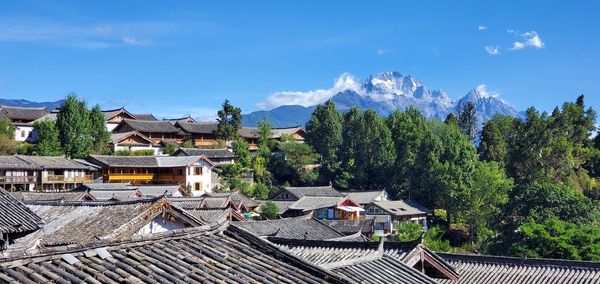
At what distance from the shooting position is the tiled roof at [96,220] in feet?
51.5

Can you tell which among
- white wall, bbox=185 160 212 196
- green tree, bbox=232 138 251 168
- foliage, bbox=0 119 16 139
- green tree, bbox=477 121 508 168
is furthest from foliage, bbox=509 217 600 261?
foliage, bbox=0 119 16 139

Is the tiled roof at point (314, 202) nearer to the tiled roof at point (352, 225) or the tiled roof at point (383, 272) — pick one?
the tiled roof at point (352, 225)

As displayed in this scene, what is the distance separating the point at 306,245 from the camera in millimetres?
14984

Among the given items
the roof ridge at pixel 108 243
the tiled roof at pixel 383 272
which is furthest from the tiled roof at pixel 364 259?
the roof ridge at pixel 108 243

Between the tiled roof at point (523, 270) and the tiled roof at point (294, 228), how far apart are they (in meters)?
11.7

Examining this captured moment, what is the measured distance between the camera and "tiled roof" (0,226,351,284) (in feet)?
19.0

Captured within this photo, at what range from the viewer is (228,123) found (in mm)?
74125

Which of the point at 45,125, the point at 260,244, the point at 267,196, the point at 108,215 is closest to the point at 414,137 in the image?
the point at 267,196

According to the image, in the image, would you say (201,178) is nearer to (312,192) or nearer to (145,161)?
(145,161)

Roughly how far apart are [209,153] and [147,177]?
8.12m

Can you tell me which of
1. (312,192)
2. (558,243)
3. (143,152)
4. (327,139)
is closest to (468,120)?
(327,139)

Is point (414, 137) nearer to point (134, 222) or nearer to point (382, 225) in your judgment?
point (382, 225)

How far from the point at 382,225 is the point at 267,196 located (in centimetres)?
1273

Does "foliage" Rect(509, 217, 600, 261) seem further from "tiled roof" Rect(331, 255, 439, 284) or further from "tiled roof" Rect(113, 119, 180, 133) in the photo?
"tiled roof" Rect(113, 119, 180, 133)
